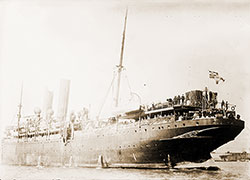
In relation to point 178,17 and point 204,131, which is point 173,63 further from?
point 204,131

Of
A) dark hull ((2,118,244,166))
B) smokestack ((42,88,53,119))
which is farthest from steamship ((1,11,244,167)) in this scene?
smokestack ((42,88,53,119))

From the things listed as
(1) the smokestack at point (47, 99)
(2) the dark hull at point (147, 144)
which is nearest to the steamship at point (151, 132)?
(2) the dark hull at point (147, 144)

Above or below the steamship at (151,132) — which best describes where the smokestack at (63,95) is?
above

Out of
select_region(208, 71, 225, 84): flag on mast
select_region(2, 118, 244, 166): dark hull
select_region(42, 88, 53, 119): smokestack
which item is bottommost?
select_region(2, 118, 244, 166): dark hull

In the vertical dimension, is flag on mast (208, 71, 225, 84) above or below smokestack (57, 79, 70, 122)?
above

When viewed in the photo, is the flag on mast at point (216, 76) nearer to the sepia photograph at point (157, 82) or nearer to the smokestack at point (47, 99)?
the sepia photograph at point (157, 82)

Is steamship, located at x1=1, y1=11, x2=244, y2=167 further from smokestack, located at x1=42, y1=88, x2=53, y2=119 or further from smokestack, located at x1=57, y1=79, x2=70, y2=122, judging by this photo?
smokestack, located at x1=42, y1=88, x2=53, y2=119

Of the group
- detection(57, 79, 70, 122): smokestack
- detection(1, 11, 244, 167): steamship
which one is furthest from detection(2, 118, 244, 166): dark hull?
detection(57, 79, 70, 122): smokestack

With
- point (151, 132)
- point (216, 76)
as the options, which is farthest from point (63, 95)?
point (216, 76)

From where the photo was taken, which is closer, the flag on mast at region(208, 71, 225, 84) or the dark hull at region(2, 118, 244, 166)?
the flag on mast at region(208, 71, 225, 84)
